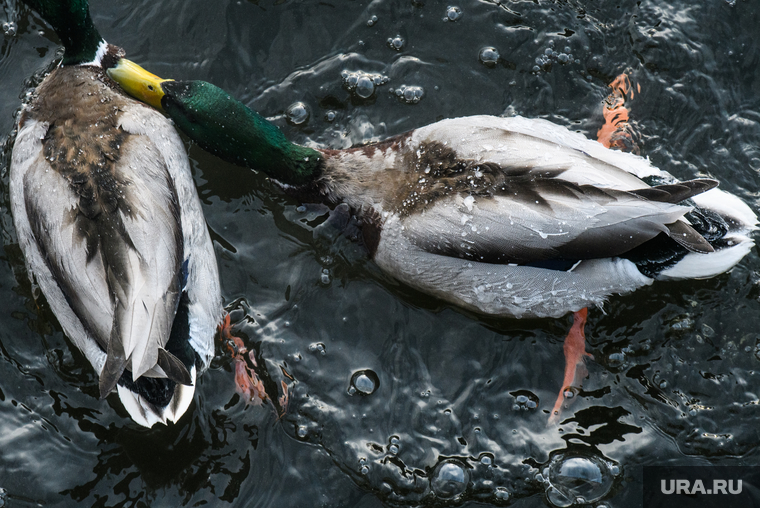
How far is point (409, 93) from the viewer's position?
5.05 metres

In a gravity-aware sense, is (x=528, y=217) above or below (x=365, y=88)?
below

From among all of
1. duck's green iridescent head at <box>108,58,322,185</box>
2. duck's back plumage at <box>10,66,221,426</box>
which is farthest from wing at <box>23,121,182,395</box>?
duck's green iridescent head at <box>108,58,322,185</box>

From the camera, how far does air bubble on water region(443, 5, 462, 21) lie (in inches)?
207

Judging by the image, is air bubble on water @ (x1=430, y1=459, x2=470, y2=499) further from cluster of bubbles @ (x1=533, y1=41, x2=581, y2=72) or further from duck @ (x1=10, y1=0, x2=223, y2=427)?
cluster of bubbles @ (x1=533, y1=41, x2=581, y2=72)

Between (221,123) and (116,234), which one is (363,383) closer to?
(116,234)

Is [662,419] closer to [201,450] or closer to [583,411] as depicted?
[583,411]

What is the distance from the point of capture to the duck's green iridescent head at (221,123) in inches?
166

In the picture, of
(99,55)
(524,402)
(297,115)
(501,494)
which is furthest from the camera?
(297,115)

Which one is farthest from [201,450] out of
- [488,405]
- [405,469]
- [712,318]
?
[712,318]

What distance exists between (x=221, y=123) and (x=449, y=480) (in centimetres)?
256

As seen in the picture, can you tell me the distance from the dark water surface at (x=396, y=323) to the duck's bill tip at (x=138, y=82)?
0.71 m

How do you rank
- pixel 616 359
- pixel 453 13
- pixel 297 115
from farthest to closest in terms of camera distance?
pixel 453 13 < pixel 297 115 < pixel 616 359

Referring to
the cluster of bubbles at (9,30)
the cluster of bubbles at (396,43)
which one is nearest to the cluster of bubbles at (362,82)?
the cluster of bubbles at (396,43)

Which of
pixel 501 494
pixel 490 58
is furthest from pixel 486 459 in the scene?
pixel 490 58
